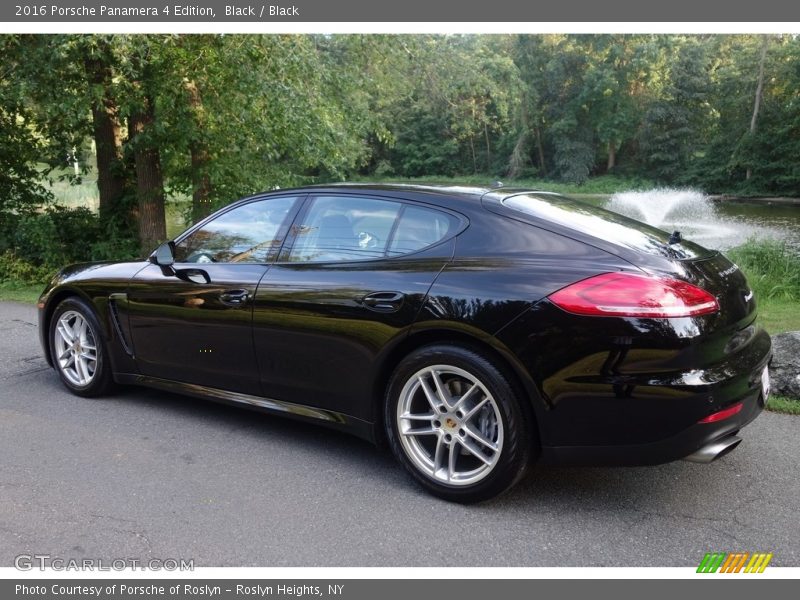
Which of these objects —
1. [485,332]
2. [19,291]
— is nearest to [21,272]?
[19,291]

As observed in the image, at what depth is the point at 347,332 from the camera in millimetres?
3832

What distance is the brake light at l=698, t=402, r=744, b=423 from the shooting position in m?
3.10

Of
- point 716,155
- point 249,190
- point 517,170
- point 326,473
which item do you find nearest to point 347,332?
point 326,473

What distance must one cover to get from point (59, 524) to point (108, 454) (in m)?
0.87

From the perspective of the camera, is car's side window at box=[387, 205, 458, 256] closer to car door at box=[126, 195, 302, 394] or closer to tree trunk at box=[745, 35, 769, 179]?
car door at box=[126, 195, 302, 394]

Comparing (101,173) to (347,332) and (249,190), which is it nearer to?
(249,190)

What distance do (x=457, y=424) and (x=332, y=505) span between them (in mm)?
736

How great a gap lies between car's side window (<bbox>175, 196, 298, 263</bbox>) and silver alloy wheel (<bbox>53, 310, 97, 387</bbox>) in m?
1.06

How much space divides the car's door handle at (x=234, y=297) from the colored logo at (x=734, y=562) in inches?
108

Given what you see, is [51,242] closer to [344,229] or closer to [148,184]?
[148,184]

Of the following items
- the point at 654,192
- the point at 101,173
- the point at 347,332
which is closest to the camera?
the point at 347,332

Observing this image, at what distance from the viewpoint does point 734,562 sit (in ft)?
9.79

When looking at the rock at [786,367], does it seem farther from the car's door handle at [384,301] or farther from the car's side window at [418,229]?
the car's door handle at [384,301]

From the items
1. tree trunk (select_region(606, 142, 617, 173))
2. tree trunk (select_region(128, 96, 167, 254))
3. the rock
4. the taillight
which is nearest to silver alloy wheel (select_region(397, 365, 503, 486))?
the taillight
